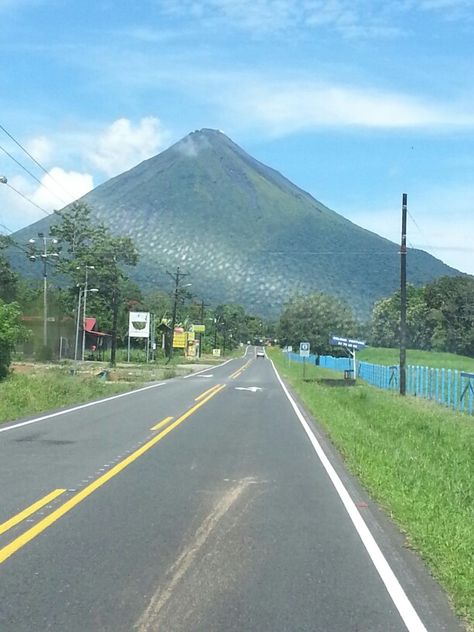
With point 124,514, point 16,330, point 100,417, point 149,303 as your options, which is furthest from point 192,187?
point 124,514

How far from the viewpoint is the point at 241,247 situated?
12675cm

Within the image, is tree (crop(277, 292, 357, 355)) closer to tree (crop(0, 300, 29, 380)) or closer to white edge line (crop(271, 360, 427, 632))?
tree (crop(0, 300, 29, 380))

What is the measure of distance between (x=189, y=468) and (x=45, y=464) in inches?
85.4

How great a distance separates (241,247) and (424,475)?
116m

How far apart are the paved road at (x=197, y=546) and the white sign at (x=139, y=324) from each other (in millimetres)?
66565

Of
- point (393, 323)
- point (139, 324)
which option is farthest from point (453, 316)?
point (139, 324)

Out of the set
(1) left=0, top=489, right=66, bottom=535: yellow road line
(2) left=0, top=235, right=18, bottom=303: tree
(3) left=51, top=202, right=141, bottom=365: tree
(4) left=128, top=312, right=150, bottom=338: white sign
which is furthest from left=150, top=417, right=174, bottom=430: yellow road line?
(3) left=51, top=202, right=141, bottom=365: tree

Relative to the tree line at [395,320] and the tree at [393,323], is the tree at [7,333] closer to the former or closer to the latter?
the tree line at [395,320]

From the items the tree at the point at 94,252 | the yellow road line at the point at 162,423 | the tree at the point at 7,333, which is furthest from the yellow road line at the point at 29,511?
the tree at the point at 94,252

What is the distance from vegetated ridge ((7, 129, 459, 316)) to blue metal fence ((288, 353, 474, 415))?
48.4 metres

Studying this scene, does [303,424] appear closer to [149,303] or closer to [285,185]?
[149,303]

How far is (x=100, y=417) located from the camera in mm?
20266

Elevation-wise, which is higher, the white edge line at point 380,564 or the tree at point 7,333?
the tree at point 7,333

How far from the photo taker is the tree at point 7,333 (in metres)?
36.4
